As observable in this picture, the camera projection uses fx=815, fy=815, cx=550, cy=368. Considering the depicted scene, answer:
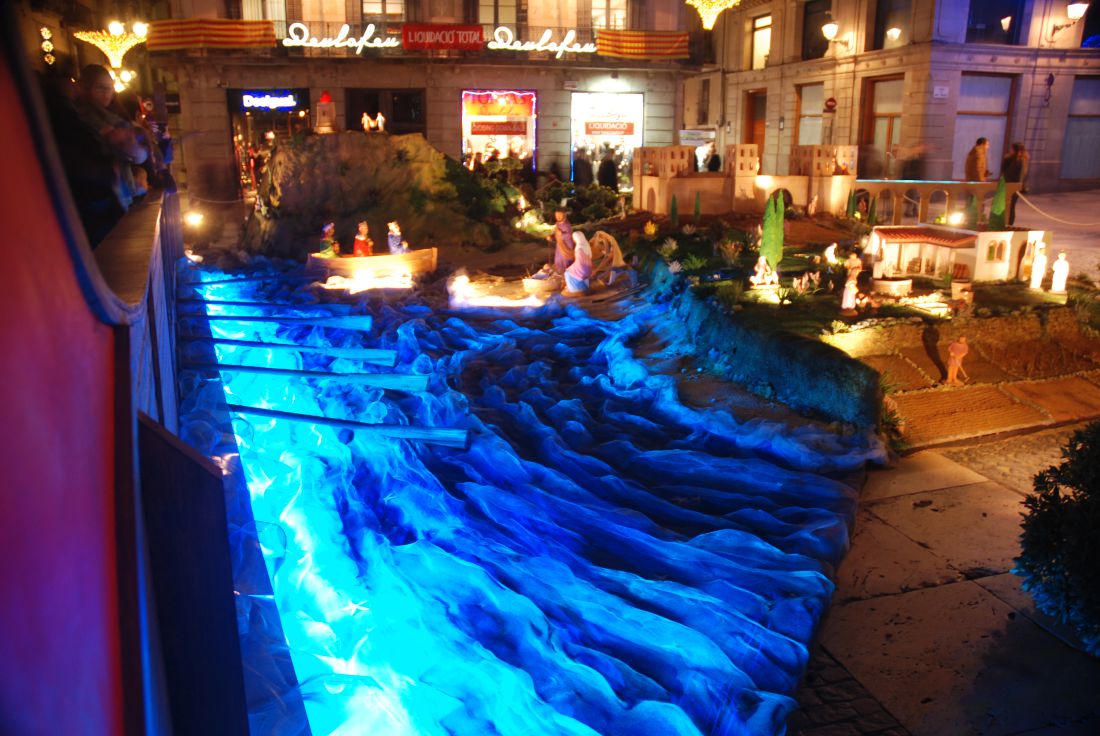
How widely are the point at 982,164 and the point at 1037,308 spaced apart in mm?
7959

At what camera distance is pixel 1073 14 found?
24.7 metres

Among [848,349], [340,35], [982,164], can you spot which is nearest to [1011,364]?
[848,349]

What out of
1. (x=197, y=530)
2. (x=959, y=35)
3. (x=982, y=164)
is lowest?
(x=197, y=530)

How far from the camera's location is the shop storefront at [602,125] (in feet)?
93.5

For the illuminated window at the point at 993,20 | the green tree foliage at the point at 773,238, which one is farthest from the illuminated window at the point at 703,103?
the green tree foliage at the point at 773,238

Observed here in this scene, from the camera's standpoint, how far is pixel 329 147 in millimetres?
21297

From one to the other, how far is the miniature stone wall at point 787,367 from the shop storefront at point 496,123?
17604mm

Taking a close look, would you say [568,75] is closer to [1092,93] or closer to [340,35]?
[340,35]

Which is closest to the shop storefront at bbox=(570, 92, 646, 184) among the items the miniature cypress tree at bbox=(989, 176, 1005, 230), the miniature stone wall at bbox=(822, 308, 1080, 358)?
the miniature cypress tree at bbox=(989, 176, 1005, 230)

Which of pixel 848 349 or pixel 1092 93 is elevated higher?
pixel 1092 93

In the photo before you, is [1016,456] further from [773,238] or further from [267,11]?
[267,11]

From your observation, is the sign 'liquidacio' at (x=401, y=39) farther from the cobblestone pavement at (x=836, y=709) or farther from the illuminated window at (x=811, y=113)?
the cobblestone pavement at (x=836, y=709)

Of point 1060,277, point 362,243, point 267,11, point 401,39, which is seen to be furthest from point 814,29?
point 1060,277

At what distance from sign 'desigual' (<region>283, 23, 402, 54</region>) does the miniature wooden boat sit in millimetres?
11368
